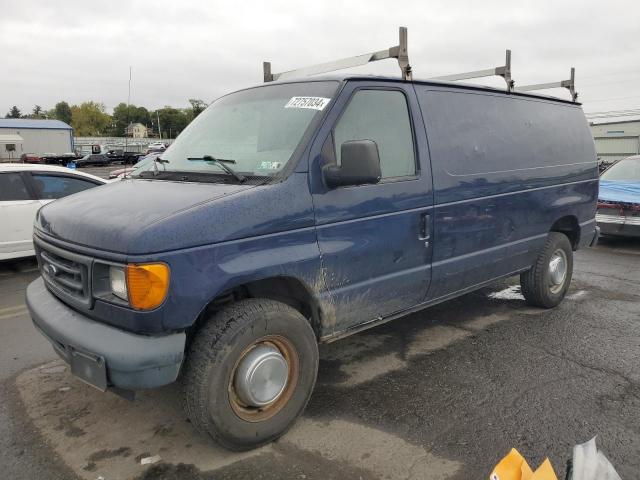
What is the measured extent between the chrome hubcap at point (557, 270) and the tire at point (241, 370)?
330 cm

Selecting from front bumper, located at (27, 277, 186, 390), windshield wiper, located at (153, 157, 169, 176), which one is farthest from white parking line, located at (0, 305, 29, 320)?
front bumper, located at (27, 277, 186, 390)

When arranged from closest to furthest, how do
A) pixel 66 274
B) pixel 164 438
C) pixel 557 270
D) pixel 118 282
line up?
pixel 118 282 < pixel 66 274 < pixel 164 438 < pixel 557 270

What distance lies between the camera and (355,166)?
293 centimetres

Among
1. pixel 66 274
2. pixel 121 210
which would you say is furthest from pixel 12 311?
pixel 121 210

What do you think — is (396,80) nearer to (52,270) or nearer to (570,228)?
(52,270)

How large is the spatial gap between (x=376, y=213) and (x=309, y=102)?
83cm

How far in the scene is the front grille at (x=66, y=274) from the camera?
267cm

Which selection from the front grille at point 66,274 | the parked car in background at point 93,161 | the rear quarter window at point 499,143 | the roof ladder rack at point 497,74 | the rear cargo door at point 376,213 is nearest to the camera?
the front grille at point 66,274

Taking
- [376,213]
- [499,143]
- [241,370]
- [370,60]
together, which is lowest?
[241,370]

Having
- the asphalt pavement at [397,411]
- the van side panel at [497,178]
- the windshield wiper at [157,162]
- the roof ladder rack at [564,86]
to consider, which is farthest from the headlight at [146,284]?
the roof ladder rack at [564,86]

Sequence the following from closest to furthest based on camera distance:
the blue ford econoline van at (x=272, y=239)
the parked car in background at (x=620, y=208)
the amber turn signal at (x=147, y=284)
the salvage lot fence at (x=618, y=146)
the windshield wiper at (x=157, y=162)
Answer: the amber turn signal at (x=147, y=284) < the blue ford econoline van at (x=272, y=239) < the windshield wiper at (x=157, y=162) < the parked car in background at (x=620, y=208) < the salvage lot fence at (x=618, y=146)

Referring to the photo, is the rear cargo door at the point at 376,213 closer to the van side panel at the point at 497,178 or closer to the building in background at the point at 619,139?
the van side panel at the point at 497,178

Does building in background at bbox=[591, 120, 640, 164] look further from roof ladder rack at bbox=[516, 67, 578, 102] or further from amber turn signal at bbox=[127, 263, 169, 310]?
amber turn signal at bbox=[127, 263, 169, 310]

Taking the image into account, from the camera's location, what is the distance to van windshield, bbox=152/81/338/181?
A: 311cm
